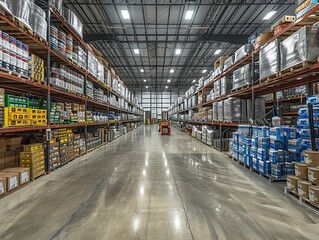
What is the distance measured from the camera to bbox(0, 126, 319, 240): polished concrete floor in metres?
2.20

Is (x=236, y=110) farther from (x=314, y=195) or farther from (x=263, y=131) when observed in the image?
(x=314, y=195)

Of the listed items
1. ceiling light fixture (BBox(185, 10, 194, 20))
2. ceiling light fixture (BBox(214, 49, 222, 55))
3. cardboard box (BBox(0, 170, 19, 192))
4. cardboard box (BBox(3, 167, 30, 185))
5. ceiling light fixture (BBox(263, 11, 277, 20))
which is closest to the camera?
cardboard box (BBox(0, 170, 19, 192))

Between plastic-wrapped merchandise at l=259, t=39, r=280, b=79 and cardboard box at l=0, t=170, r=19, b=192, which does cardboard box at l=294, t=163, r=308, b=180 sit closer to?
plastic-wrapped merchandise at l=259, t=39, r=280, b=79

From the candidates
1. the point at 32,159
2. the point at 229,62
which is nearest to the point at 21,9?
the point at 32,159

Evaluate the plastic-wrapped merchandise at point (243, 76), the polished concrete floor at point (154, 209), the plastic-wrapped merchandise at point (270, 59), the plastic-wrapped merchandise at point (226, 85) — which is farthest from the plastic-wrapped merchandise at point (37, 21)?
the plastic-wrapped merchandise at point (226, 85)

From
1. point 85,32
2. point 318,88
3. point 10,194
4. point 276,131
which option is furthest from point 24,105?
point 85,32

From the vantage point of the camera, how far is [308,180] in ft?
9.68

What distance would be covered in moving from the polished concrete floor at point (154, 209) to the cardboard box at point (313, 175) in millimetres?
488

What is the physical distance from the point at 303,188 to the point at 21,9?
632 centimetres

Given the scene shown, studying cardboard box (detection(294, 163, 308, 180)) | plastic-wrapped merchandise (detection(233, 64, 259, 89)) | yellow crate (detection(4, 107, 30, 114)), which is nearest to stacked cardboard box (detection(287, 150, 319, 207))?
cardboard box (detection(294, 163, 308, 180))

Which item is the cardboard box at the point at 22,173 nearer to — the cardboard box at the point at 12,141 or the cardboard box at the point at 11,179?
the cardboard box at the point at 11,179

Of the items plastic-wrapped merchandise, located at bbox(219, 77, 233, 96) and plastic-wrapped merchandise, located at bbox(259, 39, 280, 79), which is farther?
plastic-wrapped merchandise, located at bbox(219, 77, 233, 96)

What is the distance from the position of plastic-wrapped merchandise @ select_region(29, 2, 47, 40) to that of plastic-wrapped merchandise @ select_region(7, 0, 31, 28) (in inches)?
13.1

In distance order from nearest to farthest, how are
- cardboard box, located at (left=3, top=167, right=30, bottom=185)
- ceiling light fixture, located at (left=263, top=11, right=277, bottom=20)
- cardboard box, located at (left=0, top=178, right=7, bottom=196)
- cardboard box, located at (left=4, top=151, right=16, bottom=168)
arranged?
cardboard box, located at (left=0, top=178, right=7, bottom=196), cardboard box, located at (left=3, top=167, right=30, bottom=185), cardboard box, located at (left=4, top=151, right=16, bottom=168), ceiling light fixture, located at (left=263, top=11, right=277, bottom=20)
